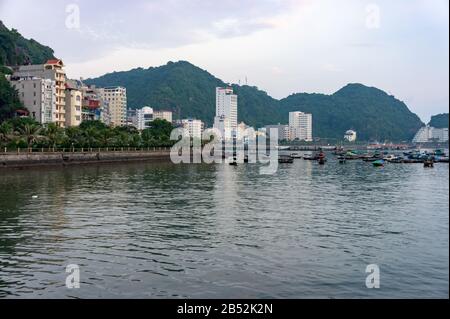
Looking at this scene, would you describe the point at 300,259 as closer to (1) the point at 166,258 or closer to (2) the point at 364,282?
(2) the point at 364,282

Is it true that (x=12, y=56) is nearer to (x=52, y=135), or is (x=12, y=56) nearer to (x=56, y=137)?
(x=56, y=137)

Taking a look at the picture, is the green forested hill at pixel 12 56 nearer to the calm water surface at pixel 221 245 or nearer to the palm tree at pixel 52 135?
the palm tree at pixel 52 135

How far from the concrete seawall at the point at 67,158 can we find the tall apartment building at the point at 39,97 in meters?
24.5

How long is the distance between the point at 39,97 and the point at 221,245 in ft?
376

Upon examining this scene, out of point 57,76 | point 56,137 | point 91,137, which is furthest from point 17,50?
point 56,137

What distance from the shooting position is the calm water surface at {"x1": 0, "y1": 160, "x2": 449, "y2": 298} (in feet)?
61.7

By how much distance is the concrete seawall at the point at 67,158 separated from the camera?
84.6 m

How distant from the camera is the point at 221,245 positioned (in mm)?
25844

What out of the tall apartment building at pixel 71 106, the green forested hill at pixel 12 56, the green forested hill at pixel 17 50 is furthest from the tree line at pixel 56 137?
the green forested hill at pixel 17 50

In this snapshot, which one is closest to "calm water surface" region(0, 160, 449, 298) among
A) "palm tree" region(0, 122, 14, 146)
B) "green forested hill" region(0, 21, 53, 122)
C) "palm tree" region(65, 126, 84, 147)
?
"palm tree" region(0, 122, 14, 146)

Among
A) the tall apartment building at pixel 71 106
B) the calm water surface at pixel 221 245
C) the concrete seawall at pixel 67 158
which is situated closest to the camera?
the calm water surface at pixel 221 245

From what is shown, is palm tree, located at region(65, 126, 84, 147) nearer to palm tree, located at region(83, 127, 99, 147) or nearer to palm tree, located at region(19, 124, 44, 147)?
palm tree, located at region(83, 127, 99, 147)

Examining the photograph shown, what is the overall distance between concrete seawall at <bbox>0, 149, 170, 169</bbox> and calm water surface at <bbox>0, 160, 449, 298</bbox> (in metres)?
39.9

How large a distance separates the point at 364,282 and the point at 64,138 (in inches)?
3667
